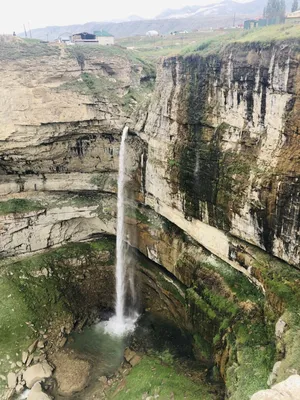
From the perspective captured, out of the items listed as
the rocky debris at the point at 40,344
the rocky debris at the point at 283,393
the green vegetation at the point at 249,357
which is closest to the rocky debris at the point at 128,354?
the rocky debris at the point at 40,344

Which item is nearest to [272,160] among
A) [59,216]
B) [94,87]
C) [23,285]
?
[94,87]

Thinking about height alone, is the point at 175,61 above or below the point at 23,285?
above

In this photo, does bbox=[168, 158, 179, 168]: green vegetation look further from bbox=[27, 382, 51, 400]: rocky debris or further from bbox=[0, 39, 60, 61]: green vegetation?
bbox=[27, 382, 51, 400]: rocky debris

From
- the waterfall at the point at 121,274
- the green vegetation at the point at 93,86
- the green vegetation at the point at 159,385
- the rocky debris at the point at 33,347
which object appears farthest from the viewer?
the green vegetation at the point at 93,86

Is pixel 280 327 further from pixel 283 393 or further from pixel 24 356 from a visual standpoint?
pixel 24 356

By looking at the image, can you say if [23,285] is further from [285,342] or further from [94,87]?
[285,342]

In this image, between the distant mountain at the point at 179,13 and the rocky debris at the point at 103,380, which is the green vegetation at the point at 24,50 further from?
the distant mountain at the point at 179,13

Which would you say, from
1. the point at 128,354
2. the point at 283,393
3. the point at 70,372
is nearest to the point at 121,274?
the point at 128,354
